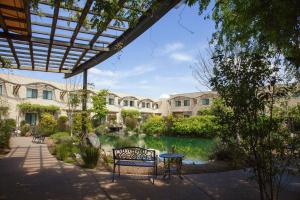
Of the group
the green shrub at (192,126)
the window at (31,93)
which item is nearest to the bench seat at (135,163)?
the green shrub at (192,126)

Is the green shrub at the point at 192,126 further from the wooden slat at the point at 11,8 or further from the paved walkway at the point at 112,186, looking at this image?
the wooden slat at the point at 11,8

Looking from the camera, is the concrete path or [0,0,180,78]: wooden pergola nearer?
[0,0,180,78]: wooden pergola

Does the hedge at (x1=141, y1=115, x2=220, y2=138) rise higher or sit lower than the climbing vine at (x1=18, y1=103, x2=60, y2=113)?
lower

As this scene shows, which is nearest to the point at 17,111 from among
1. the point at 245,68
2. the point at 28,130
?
the point at 28,130

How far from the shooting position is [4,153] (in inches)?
397

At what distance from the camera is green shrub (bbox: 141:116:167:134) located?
95.7ft

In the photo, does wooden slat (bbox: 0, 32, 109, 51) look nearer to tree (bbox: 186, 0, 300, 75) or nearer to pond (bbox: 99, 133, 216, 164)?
tree (bbox: 186, 0, 300, 75)

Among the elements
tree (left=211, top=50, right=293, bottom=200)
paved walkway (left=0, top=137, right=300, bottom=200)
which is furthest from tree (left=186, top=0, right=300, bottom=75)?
paved walkway (left=0, top=137, right=300, bottom=200)

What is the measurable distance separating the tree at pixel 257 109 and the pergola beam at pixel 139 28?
1.15 meters

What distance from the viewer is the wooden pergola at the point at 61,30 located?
4641 mm

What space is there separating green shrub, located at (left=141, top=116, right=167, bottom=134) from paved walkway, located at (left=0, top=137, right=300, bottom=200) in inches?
861

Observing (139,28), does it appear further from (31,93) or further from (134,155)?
(31,93)

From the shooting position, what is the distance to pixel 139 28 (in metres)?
5.32

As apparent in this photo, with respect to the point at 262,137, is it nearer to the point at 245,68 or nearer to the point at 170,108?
the point at 245,68
